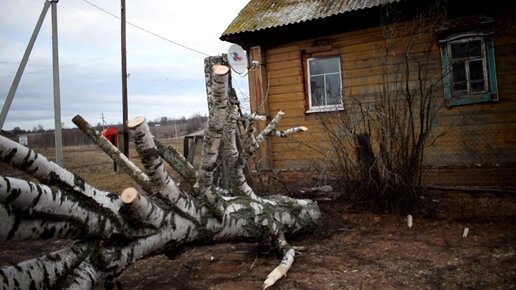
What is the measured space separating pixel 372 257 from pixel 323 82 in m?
5.65

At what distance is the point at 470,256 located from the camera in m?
3.53

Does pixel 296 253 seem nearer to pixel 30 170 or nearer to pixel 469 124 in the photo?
pixel 30 170

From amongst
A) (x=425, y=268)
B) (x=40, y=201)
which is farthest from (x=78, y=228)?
(x=425, y=268)

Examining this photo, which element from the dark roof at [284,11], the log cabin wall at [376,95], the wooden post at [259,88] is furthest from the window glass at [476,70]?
the wooden post at [259,88]

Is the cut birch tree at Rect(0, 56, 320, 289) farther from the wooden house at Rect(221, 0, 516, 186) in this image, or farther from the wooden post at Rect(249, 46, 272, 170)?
the wooden post at Rect(249, 46, 272, 170)

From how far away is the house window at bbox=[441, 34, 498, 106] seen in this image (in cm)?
706

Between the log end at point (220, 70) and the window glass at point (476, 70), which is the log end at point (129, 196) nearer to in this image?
the log end at point (220, 70)

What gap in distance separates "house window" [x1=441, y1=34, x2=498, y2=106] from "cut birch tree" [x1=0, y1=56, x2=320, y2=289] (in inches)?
205

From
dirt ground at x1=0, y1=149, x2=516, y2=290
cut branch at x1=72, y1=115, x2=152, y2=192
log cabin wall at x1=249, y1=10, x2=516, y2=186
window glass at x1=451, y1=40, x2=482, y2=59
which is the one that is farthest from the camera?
window glass at x1=451, y1=40, x2=482, y2=59

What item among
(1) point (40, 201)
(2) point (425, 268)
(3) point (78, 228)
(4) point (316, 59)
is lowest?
(2) point (425, 268)

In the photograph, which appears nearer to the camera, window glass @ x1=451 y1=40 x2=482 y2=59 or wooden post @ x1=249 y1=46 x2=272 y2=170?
window glass @ x1=451 y1=40 x2=482 y2=59

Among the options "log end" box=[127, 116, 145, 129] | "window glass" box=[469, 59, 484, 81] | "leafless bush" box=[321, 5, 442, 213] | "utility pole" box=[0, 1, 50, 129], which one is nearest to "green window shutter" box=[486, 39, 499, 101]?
"window glass" box=[469, 59, 484, 81]

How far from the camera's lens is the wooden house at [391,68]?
272 inches

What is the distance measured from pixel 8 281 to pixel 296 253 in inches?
99.0
